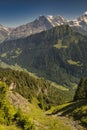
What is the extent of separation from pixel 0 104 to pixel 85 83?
391ft

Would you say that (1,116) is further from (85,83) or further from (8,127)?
(85,83)

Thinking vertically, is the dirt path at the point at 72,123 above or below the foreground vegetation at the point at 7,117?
below

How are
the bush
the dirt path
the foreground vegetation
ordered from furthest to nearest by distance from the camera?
1. the dirt path
2. the bush
3. the foreground vegetation

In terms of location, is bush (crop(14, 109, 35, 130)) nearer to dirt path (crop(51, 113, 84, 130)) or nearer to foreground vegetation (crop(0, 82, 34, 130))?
foreground vegetation (crop(0, 82, 34, 130))

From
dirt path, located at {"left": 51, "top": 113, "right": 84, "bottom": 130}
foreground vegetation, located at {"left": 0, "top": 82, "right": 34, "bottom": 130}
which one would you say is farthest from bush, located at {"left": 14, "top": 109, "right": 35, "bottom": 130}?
dirt path, located at {"left": 51, "top": 113, "right": 84, "bottom": 130}

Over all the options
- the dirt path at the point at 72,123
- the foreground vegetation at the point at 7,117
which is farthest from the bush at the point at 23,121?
the dirt path at the point at 72,123

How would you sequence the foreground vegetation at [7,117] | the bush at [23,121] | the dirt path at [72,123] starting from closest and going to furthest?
the foreground vegetation at [7,117] → the bush at [23,121] → the dirt path at [72,123]

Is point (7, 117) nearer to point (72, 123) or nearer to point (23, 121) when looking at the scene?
point (23, 121)

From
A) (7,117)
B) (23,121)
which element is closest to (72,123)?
(23,121)

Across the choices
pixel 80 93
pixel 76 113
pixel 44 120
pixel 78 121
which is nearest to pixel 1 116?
pixel 44 120

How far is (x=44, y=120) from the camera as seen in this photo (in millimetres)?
73688

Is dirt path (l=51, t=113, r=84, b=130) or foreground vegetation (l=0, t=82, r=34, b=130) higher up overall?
foreground vegetation (l=0, t=82, r=34, b=130)

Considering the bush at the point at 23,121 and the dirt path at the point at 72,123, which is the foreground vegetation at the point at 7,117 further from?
the dirt path at the point at 72,123

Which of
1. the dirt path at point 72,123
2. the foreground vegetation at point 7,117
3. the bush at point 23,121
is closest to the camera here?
the foreground vegetation at point 7,117
